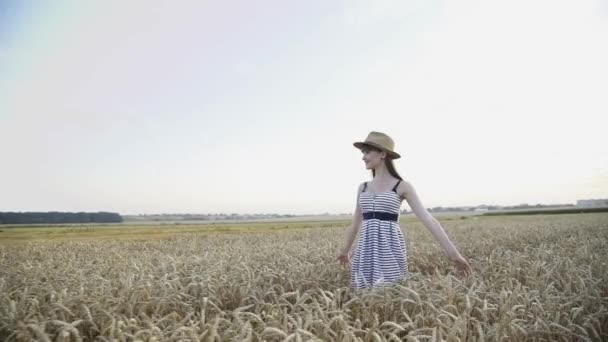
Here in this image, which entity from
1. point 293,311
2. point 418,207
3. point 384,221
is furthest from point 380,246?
point 293,311

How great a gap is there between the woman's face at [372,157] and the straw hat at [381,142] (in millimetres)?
68

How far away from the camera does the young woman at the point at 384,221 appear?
4684 millimetres

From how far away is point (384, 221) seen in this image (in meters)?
4.75

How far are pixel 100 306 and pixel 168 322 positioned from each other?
0.62 meters

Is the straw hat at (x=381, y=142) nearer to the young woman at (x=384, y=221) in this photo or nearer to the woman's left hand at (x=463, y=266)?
the young woman at (x=384, y=221)

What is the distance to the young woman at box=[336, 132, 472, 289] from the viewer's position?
4684mm

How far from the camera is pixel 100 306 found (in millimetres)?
3459

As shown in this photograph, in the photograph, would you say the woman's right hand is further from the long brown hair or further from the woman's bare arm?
the long brown hair

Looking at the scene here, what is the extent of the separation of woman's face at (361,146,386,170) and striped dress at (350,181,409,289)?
1.04 ft

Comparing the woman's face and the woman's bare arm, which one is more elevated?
the woman's face

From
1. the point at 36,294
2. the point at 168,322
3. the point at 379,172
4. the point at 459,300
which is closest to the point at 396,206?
the point at 379,172

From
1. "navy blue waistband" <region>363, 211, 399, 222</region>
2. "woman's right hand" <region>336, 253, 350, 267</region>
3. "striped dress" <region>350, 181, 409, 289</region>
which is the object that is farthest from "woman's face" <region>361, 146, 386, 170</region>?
"woman's right hand" <region>336, 253, 350, 267</region>

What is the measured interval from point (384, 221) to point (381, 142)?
859 millimetres

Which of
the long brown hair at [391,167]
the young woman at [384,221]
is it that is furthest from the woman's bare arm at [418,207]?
the long brown hair at [391,167]
